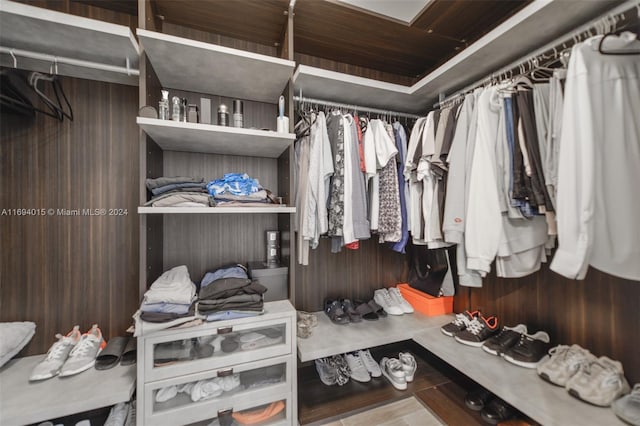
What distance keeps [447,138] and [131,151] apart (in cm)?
168

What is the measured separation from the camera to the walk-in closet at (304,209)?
900 millimetres

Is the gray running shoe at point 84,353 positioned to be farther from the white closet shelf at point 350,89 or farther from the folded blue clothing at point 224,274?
the white closet shelf at point 350,89

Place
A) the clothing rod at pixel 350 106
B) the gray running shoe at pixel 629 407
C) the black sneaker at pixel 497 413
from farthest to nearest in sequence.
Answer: the clothing rod at pixel 350 106 < the black sneaker at pixel 497 413 < the gray running shoe at pixel 629 407

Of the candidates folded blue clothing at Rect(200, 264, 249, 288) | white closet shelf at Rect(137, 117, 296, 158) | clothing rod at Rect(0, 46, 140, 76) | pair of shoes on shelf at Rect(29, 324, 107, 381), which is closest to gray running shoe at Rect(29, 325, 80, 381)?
pair of shoes on shelf at Rect(29, 324, 107, 381)

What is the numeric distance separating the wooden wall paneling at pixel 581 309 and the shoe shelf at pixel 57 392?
1.87m

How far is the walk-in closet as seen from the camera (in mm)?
900

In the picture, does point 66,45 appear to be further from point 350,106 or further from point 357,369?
point 357,369

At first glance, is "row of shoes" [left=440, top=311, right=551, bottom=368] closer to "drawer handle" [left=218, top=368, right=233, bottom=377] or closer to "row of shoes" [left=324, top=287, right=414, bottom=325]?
"row of shoes" [left=324, top=287, right=414, bottom=325]

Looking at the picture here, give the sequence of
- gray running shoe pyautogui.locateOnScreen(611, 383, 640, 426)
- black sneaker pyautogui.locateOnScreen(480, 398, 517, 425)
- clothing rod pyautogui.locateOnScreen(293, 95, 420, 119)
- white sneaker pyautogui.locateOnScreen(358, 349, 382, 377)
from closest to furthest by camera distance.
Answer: gray running shoe pyautogui.locateOnScreen(611, 383, 640, 426) → black sneaker pyautogui.locateOnScreen(480, 398, 517, 425) → clothing rod pyautogui.locateOnScreen(293, 95, 420, 119) → white sneaker pyautogui.locateOnScreen(358, 349, 382, 377)

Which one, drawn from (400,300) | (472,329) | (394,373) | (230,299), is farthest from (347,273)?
(230,299)

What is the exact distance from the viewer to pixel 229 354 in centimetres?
110

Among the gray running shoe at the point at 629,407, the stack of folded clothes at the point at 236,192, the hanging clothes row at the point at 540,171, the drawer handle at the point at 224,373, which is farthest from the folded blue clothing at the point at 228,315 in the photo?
the gray running shoe at the point at 629,407

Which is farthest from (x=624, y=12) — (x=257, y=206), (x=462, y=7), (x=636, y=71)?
(x=257, y=206)

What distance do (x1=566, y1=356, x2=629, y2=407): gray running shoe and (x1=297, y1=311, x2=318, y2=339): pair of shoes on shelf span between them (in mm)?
1079
